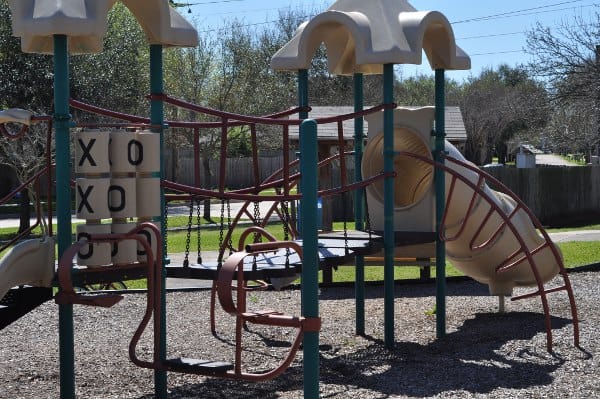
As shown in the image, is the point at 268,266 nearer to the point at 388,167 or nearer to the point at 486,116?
the point at 388,167

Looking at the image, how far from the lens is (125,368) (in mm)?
7711

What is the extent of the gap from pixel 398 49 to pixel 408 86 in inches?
1822

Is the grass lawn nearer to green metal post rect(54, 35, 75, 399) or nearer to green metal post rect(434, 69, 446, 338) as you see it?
green metal post rect(434, 69, 446, 338)

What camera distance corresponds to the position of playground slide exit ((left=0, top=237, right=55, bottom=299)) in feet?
18.9

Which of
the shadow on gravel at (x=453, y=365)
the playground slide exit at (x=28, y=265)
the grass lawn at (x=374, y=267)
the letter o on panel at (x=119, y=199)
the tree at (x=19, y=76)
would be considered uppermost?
the tree at (x=19, y=76)

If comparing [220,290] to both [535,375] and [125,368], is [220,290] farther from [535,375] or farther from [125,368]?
[535,375]

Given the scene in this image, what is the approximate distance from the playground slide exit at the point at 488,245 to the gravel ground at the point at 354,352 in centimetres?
40

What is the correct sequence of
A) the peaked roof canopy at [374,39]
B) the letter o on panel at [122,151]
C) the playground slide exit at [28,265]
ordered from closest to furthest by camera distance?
the playground slide exit at [28,265] < the letter o on panel at [122,151] < the peaked roof canopy at [374,39]

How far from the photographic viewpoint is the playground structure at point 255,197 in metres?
5.76

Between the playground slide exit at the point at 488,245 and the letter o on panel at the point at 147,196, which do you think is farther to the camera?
the playground slide exit at the point at 488,245

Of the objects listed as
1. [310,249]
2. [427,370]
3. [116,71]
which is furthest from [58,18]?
[116,71]

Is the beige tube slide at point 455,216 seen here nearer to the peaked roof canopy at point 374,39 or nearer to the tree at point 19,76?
the peaked roof canopy at point 374,39

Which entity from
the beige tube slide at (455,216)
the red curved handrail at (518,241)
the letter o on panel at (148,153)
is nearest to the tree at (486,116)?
the beige tube slide at (455,216)

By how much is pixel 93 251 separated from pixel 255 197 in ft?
4.25
